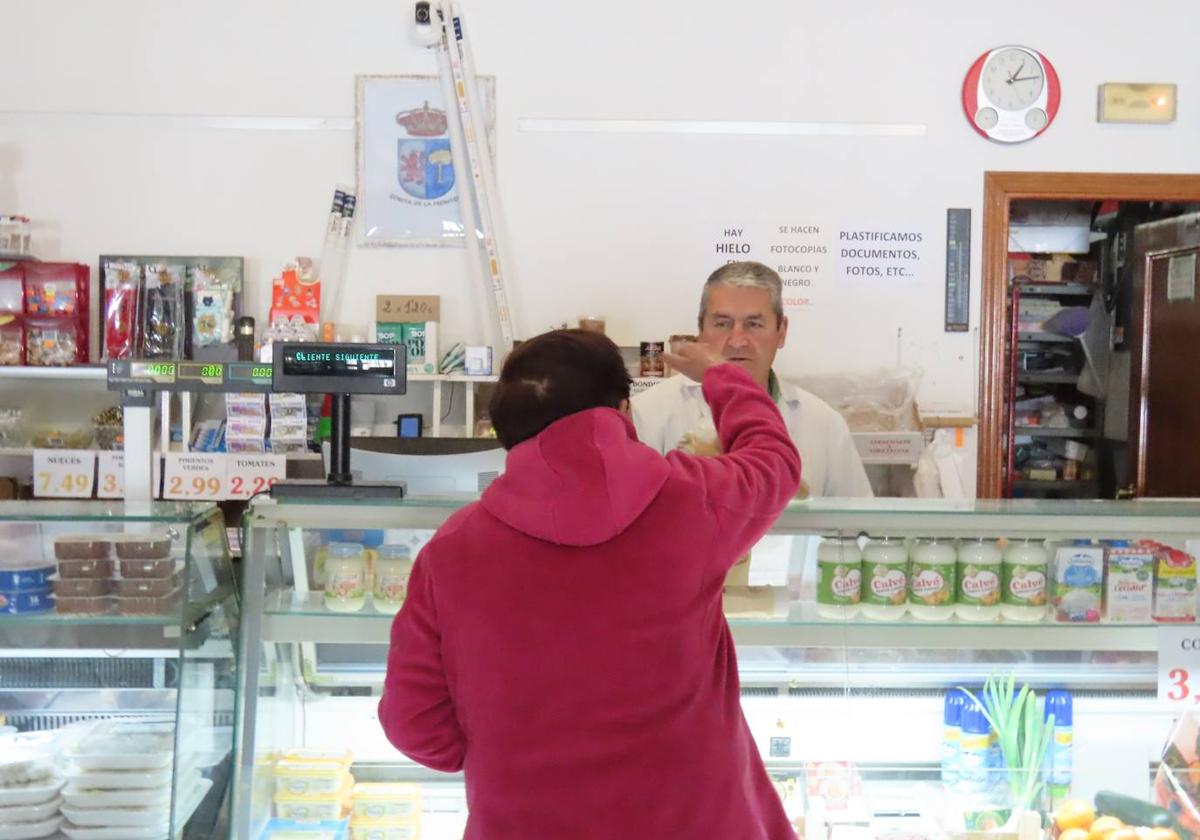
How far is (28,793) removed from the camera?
80.1 inches

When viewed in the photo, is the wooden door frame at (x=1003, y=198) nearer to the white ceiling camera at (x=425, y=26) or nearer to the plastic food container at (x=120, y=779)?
the white ceiling camera at (x=425, y=26)

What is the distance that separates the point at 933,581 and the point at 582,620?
2.92 ft

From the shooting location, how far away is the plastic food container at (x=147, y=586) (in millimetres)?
1955

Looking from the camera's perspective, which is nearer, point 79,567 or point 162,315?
point 79,567

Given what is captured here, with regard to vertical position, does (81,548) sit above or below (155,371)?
below

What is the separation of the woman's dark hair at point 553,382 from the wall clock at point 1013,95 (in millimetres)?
3588

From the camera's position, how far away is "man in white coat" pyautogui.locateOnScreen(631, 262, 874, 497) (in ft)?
9.75

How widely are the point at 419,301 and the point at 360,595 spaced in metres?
2.58

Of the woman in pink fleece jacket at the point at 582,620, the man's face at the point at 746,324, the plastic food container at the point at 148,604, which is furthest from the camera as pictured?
the man's face at the point at 746,324

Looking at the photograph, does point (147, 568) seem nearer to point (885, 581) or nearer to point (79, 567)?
point (79, 567)

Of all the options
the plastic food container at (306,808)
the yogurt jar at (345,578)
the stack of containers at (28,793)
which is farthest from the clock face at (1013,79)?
the stack of containers at (28,793)

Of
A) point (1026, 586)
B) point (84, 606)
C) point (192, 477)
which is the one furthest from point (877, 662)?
point (192, 477)

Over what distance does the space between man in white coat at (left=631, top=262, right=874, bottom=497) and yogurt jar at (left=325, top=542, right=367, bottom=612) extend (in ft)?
3.62

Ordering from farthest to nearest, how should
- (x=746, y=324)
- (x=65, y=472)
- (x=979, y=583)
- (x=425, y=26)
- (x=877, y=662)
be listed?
1. (x=425, y=26)
2. (x=65, y=472)
3. (x=746, y=324)
4. (x=877, y=662)
5. (x=979, y=583)
